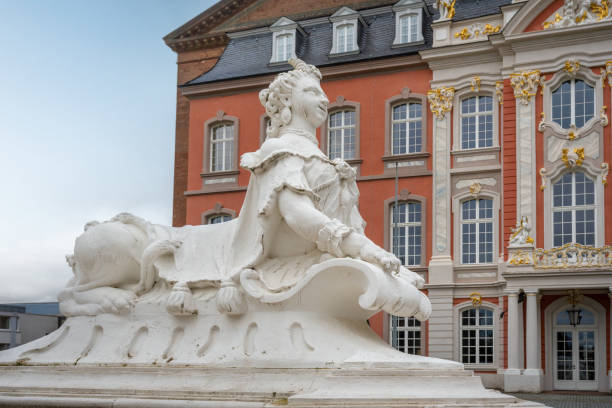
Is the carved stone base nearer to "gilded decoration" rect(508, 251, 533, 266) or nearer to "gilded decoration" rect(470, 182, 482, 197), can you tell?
"gilded decoration" rect(508, 251, 533, 266)

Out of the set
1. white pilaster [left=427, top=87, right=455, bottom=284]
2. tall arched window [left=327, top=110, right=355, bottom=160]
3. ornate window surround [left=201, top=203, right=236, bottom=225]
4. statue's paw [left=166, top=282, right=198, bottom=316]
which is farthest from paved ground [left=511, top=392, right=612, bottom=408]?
statue's paw [left=166, top=282, right=198, bottom=316]

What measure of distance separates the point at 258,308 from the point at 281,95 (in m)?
1.33

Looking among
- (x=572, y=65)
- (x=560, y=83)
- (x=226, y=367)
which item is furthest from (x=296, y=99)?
(x=560, y=83)

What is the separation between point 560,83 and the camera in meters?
27.4

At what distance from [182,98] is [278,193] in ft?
111

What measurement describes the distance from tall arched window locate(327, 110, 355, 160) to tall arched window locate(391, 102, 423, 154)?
59.0 inches

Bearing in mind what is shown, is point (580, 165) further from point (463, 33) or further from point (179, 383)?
point (179, 383)

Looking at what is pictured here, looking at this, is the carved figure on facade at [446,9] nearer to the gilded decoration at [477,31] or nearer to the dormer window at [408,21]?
the gilded decoration at [477,31]

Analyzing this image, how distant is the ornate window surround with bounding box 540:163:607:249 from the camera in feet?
85.1

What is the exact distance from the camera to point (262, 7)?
37.7 m

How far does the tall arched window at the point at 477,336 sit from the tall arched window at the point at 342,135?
22.6 feet

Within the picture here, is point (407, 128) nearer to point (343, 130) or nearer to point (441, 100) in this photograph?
point (441, 100)

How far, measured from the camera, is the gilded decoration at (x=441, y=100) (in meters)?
29.1

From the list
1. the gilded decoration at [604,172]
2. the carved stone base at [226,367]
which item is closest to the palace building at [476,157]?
the gilded decoration at [604,172]
